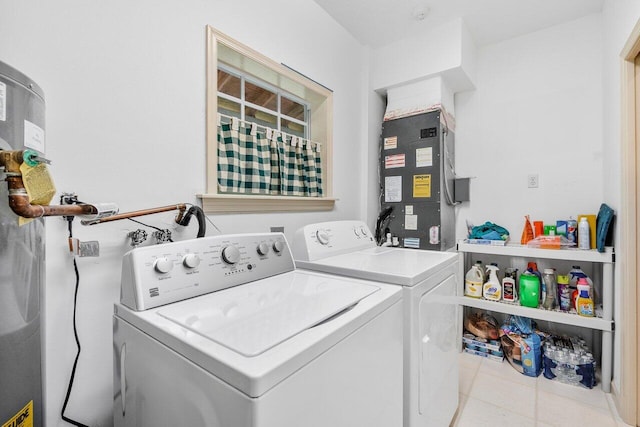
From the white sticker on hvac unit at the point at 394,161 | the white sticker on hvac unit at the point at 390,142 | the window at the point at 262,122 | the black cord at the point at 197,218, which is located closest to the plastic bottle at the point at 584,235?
the white sticker on hvac unit at the point at 394,161

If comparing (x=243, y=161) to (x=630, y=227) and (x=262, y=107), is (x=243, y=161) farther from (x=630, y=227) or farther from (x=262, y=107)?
(x=630, y=227)

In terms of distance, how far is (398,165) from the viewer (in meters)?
2.67

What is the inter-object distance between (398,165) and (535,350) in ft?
5.78

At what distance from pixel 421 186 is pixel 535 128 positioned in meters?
1.11

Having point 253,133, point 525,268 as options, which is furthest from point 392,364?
point 525,268

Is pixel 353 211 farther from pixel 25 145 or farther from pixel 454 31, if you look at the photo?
pixel 25 145

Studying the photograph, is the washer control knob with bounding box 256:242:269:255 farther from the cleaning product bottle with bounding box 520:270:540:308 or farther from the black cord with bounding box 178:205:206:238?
the cleaning product bottle with bounding box 520:270:540:308

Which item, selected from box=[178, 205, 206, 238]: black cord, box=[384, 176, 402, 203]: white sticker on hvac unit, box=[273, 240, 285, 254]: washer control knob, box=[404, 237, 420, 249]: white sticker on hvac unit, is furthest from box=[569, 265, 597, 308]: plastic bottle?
box=[178, 205, 206, 238]: black cord

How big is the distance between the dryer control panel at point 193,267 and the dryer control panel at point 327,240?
0.21 meters

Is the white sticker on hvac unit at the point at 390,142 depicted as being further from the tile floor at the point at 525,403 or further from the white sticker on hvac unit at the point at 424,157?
the tile floor at the point at 525,403

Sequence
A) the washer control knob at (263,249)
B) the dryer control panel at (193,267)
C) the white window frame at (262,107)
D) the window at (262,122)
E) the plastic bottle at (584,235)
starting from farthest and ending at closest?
1. the plastic bottle at (584,235)
2. the white window frame at (262,107)
3. the window at (262,122)
4. the washer control knob at (263,249)
5. the dryer control panel at (193,267)

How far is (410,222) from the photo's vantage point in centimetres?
260

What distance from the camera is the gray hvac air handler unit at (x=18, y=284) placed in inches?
25.3

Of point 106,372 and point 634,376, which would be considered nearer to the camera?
point 106,372
